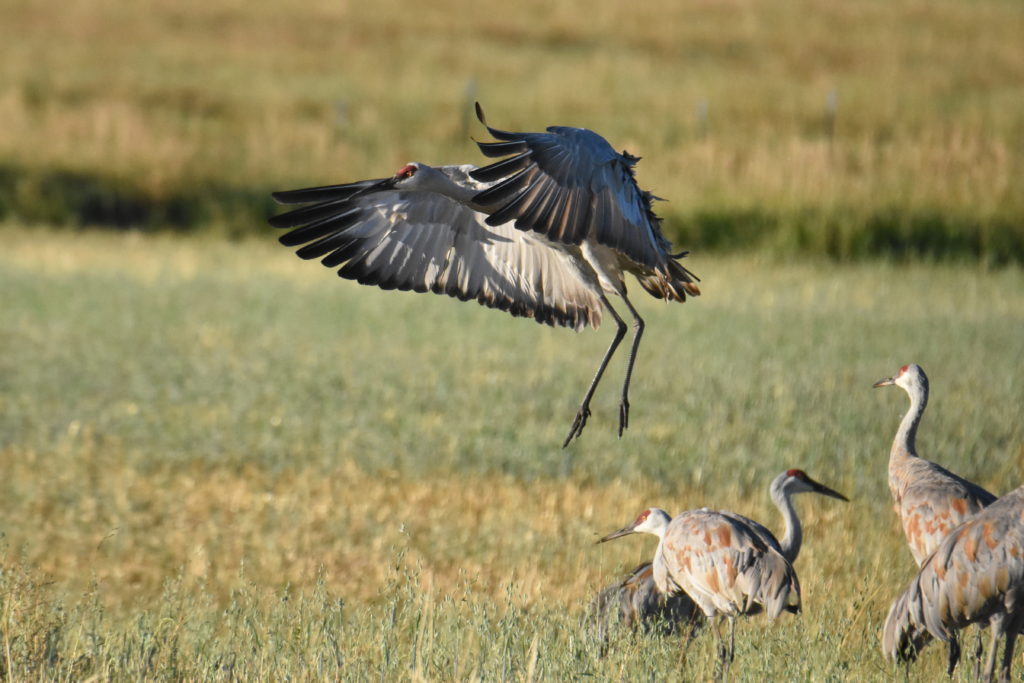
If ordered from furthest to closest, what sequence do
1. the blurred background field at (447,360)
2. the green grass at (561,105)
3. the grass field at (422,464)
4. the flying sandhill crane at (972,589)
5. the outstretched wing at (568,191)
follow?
the green grass at (561,105) < the blurred background field at (447,360) < the grass field at (422,464) < the flying sandhill crane at (972,589) < the outstretched wing at (568,191)

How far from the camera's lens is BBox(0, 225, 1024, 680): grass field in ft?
16.0

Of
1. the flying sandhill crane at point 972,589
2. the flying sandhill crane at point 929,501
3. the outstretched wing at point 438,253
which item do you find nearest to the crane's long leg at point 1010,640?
the flying sandhill crane at point 972,589

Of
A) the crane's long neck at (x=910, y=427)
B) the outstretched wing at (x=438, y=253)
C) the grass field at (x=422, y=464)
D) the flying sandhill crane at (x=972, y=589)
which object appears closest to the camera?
the flying sandhill crane at (x=972, y=589)

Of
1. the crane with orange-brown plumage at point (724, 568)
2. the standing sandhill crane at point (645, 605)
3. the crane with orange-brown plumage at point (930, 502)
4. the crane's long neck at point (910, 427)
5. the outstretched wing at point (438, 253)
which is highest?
the outstretched wing at point (438, 253)

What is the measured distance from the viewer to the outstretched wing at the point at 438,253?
17.7ft

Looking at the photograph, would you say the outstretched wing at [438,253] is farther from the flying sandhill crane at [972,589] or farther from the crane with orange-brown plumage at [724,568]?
the flying sandhill crane at [972,589]

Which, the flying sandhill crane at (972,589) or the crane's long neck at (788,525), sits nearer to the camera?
the flying sandhill crane at (972,589)

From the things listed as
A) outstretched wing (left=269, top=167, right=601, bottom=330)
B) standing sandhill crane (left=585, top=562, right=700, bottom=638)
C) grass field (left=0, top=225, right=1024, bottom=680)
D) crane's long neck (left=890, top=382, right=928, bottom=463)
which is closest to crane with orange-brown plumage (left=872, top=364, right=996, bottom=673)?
crane's long neck (left=890, top=382, right=928, bottom=463)

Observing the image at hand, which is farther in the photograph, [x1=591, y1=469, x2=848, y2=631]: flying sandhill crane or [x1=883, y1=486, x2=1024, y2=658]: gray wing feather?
[x1=591, y1=469, x2=848, y2=631]: flying sandhill crane

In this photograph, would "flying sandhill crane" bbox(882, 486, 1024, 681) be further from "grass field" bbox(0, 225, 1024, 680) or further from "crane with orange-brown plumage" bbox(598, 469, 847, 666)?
"crane with orange-brown plumage" bbox(598, 469, 847, 666)

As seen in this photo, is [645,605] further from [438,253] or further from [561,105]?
[561,105]

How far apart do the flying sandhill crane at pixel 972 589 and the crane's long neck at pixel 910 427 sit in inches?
48.4

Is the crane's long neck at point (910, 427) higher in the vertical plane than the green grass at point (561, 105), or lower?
lower

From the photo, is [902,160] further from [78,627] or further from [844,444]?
[78,627]
